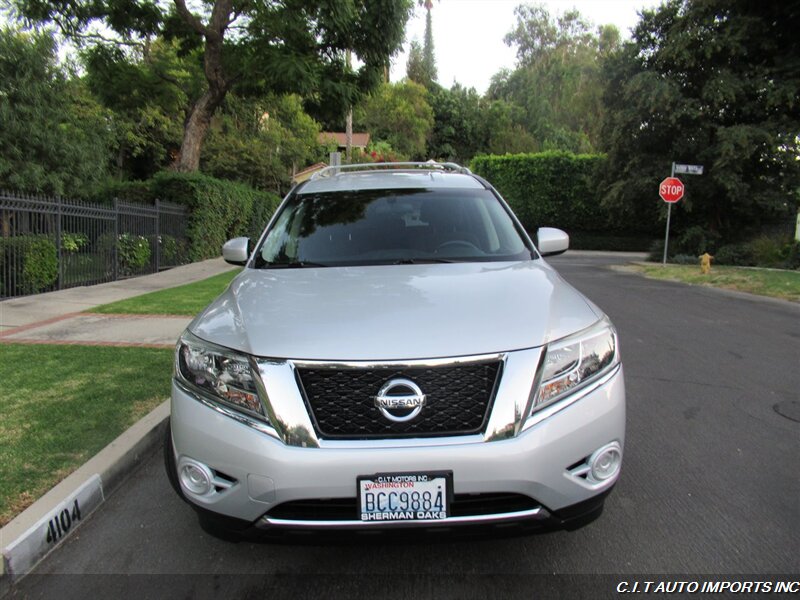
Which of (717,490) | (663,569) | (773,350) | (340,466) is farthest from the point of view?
(773,350)

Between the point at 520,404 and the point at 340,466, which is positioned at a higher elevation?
the point at 520,404

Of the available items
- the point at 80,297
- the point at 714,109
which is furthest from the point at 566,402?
the point at 714,109

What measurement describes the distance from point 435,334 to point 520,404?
419 mm

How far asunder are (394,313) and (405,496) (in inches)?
29.3

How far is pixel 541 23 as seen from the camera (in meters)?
62.9

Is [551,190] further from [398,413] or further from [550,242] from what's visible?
[398,413]

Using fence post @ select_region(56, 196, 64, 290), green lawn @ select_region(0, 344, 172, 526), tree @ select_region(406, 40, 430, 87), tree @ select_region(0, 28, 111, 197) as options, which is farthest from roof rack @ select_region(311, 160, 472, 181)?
tree @ select_region(406, 40, 430, 87)

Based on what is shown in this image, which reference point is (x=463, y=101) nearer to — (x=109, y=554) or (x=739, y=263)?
(x=739, y=263)

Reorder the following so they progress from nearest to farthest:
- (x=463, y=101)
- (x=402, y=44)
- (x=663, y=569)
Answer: (x=663, y=569) < (x=402, y=44) < (x=463, y=101)

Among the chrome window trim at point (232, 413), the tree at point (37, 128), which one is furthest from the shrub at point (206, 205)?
the chrome window trim at point (232, 413)

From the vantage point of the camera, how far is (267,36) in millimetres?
15695

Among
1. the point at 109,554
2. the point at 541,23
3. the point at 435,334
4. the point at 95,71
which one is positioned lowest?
the point at 109,554

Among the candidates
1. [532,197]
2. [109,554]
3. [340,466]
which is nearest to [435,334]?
[340,466]

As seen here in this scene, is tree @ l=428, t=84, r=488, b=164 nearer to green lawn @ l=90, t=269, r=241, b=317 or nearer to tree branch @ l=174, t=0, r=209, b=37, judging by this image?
tree branch @ l=174, t=0, r=209, b=37
